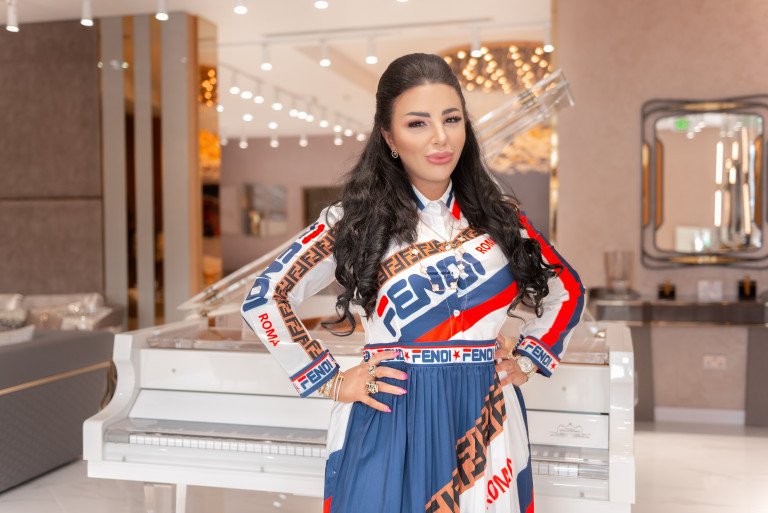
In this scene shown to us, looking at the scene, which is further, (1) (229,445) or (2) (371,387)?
(1) (229,445)

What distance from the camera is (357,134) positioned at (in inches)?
552

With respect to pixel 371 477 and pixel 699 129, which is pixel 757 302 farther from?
pixel 371 477

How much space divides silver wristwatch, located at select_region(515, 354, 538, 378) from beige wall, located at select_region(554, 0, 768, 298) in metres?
3.91

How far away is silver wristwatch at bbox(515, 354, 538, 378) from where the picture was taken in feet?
5.38

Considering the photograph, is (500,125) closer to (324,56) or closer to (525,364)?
(525,364)

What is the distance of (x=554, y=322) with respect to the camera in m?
1.68

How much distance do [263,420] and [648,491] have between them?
2.15m

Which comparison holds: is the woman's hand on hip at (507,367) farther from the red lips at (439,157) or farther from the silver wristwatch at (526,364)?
the red lips at (439,157)

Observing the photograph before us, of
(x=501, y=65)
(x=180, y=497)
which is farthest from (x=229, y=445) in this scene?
(x=501, y=65)

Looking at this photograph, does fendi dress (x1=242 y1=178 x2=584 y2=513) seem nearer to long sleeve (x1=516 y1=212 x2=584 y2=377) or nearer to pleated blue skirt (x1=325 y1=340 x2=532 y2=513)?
pleated blue skirt (x1=325 y1=340 x2=532 y2=513)

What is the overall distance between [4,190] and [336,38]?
3.03m

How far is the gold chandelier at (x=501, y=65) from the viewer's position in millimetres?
8078

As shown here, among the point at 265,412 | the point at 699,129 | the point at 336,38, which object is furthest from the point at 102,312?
the point at 699,129

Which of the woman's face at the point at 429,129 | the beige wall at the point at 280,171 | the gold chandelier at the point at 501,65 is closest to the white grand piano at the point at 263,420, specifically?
the woman's face at the point at 429,129
